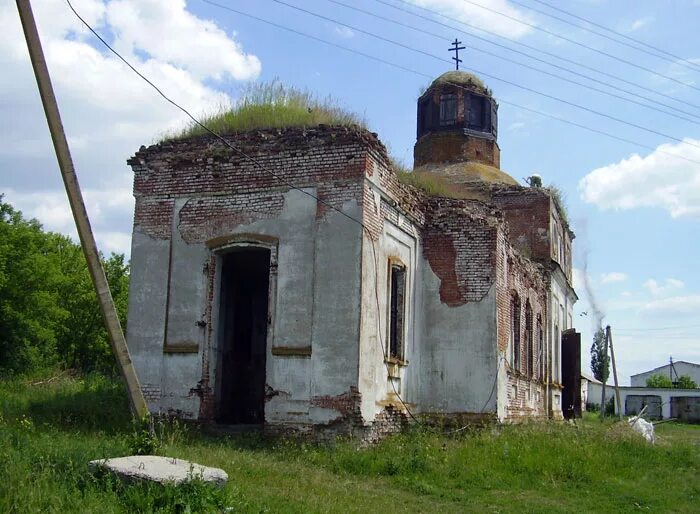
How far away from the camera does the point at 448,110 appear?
25.5 meters

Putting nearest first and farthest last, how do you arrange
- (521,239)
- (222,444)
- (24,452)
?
(24,452) < (222,444) < (521,239)

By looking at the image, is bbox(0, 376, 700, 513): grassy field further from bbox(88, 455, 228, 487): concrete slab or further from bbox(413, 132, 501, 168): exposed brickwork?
bbox(413, 132, 501, 168): exposed brickwork

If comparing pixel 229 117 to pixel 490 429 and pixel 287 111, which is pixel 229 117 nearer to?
pixel 287 111

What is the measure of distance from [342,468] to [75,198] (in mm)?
5226

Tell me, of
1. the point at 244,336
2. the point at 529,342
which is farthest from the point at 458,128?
the point at 244,336

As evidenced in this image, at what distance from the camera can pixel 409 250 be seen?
1471cm

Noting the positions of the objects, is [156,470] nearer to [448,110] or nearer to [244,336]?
[244,336]

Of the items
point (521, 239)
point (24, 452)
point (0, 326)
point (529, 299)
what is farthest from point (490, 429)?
point (0, 326)

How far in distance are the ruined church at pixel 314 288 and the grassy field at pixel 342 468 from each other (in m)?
0.88

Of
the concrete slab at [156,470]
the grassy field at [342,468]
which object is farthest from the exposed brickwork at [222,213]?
the concrete slab at [156,470]

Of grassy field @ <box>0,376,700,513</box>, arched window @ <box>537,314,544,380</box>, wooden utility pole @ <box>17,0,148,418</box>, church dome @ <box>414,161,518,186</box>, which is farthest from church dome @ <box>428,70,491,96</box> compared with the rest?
wooden utility pole @ <box>17,0,148,418</box>

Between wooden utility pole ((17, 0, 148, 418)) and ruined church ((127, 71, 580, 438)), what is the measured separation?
11.7ft

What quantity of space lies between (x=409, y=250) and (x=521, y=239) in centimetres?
977

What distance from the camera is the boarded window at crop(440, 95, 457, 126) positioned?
25.4 m
